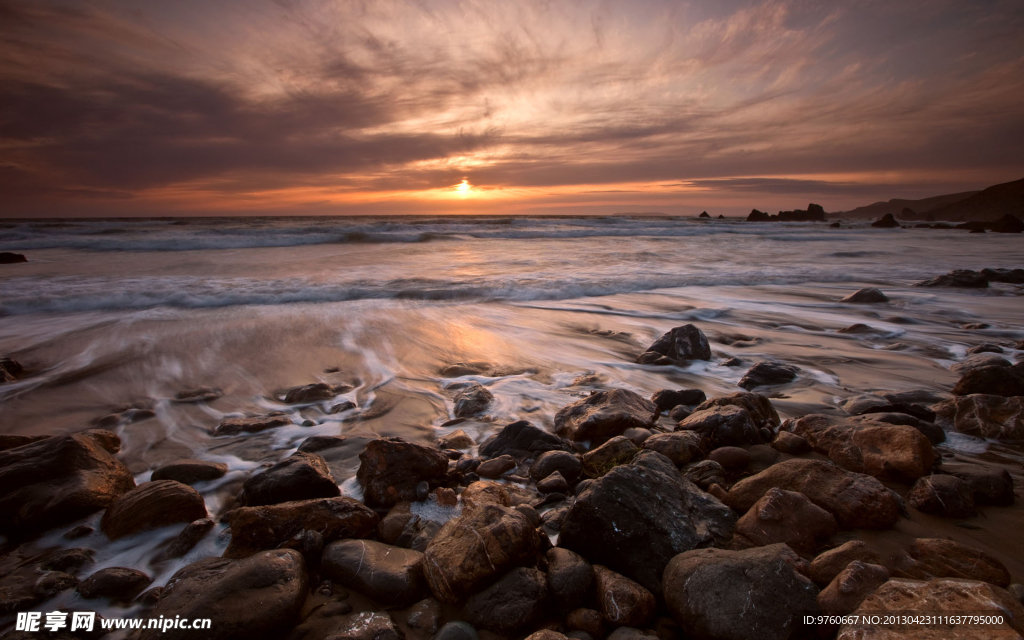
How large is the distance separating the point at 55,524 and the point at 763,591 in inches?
129

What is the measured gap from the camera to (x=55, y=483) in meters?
2.56

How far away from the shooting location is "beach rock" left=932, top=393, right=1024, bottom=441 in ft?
10.2

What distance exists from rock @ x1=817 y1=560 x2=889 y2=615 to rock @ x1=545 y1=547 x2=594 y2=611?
820mm

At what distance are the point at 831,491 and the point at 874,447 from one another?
706 mm

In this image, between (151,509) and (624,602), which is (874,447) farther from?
(151,509)

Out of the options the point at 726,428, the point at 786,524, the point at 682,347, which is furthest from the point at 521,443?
the point at 682,347

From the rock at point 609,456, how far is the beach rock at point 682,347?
7.45 ft

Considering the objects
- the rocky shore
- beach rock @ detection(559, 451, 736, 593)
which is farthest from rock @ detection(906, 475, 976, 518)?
beach rock @ detection(559, 451, 736, 593)

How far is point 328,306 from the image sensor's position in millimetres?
8250

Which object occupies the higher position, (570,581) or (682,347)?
(682,347)

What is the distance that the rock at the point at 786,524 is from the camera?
2.09 m

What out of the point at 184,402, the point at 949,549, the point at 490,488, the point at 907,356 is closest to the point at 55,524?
the point at 184,402

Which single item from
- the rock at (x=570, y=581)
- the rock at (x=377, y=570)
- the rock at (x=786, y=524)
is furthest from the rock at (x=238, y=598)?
the rock at (x=786, y=524)

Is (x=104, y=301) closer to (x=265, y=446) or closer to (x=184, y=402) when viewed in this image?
(x=184, y=402)
